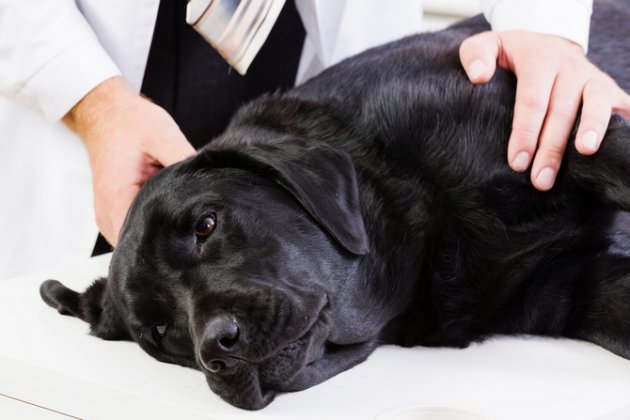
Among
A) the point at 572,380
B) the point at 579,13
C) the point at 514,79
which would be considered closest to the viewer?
the point at 572,380

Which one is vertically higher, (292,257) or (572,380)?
(292,257)

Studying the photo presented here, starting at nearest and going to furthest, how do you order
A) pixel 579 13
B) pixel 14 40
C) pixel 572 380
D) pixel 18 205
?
pixel 572 380 < pixel 579 13 < pixel 14 40 < pixel 18 205

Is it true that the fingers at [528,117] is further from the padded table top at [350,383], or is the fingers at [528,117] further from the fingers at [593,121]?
the padded table top at [350,383]

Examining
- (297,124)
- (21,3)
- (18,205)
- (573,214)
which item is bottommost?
(18,205)

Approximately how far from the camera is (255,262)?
122cm

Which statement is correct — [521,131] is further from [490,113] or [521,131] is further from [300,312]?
[300,312]

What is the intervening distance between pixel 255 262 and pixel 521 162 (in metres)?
0.44

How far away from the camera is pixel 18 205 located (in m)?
1.96

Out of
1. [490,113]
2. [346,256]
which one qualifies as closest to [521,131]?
[490,113]

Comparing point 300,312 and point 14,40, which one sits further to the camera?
point 14,40

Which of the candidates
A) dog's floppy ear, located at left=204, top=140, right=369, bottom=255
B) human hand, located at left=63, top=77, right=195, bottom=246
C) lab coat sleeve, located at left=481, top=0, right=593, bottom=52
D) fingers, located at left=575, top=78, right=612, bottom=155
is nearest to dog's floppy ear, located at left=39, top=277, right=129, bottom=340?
human hand, located at left=63, top=77, right=195, bottom=246

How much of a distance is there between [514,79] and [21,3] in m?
1.05

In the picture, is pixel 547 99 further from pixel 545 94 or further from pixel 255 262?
pixel 255 262

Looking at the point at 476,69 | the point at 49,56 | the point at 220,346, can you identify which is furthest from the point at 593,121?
the point at 49,56
